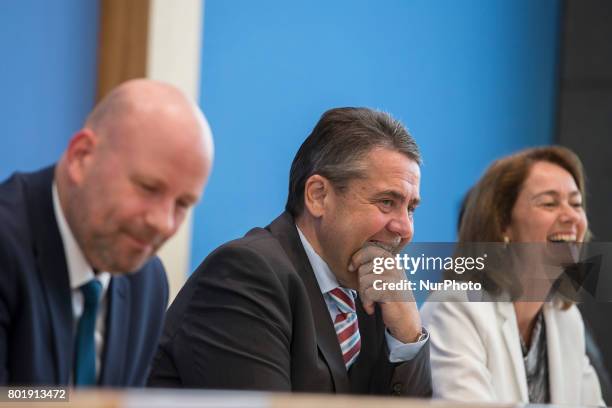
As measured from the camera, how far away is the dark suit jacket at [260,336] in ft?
5.45

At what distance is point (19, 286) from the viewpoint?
50.5 inches

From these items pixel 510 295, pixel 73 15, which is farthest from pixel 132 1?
pixel 510 295

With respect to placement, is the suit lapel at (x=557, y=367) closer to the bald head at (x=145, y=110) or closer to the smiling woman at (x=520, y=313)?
the smiling woman at (x=520, y=313)

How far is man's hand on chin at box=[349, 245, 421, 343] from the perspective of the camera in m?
1.81

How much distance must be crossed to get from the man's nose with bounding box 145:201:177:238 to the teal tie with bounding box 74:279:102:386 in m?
0.13

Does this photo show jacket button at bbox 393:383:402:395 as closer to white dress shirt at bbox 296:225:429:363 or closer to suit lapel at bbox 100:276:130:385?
white dress shirt at bbox 296:225:429:363

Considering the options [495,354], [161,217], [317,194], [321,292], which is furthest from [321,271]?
[161,217]

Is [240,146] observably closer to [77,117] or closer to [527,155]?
[77,117]

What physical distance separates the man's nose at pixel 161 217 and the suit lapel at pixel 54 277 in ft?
0.45

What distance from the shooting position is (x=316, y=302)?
1787 mm

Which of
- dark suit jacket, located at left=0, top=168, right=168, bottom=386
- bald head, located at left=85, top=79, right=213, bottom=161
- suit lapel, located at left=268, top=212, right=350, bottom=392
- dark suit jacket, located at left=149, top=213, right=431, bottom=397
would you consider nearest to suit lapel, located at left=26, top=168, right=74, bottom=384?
dark suit jacket, located at left=0, top=168, right=168, bottom=386

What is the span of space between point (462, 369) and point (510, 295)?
0.18 meters

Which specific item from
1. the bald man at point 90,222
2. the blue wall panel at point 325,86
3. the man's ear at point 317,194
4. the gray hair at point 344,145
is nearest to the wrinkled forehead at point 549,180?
the blue wall panel at point 325,86

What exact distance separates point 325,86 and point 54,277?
102cm
